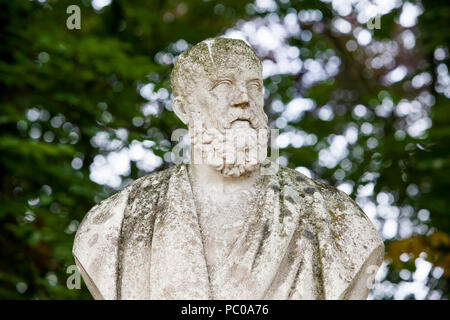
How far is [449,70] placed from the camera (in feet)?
35.3

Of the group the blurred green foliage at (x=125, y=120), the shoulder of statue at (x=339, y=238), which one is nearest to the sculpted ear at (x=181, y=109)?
the shoulder of statue at (x=339, y=238)

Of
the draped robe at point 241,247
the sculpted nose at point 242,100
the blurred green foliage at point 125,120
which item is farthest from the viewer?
the blurred green foliage at point 125,120

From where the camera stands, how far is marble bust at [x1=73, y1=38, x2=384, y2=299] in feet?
14.3

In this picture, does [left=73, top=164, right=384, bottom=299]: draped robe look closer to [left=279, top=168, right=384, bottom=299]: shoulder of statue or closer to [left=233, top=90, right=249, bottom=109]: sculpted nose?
[left=279, top=168, right=384, bottom=299]: shoulder of statue

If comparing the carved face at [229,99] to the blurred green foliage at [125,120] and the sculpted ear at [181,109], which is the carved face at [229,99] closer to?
the sculpted ear at [181,109]

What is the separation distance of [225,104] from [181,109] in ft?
1.00

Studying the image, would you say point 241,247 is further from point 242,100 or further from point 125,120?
point 125,120

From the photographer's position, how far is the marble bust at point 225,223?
14.3ft

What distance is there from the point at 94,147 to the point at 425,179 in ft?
A: 11.9

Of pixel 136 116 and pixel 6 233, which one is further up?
pixel 136 116

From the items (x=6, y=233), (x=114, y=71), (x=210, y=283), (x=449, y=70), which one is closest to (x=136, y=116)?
(x=114, y=71)

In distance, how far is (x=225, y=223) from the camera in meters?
4.61

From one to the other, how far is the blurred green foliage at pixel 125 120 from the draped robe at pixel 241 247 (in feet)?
10.7
